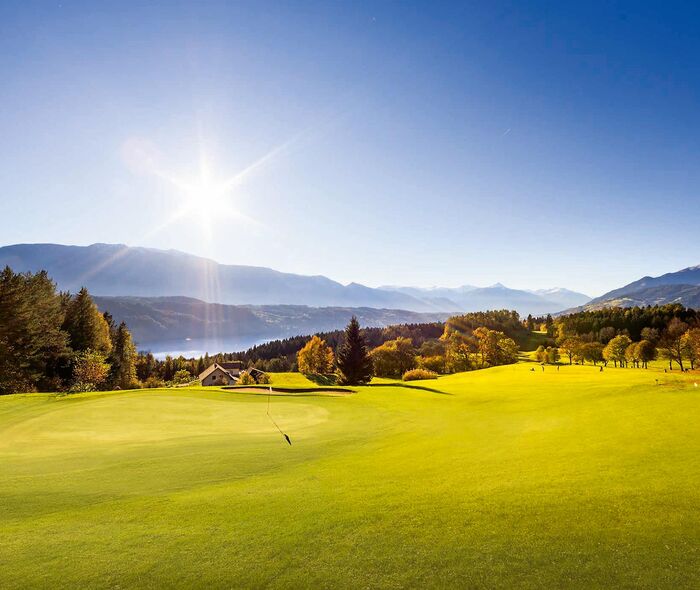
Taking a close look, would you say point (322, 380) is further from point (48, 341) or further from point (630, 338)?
point (630, 338)

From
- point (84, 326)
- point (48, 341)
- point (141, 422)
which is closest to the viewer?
point (141, 422)

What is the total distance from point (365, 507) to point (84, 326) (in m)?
82.2

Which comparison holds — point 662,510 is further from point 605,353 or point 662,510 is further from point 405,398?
point 605,353

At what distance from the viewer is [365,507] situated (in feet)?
25.9

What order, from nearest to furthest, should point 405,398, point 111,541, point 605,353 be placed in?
1. point 111,541
2. point 405,398
3. point 605,353

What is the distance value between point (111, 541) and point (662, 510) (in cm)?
1006

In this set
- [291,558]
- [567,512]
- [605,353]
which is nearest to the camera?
[291,558]

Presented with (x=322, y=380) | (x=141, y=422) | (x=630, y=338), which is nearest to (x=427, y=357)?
(x=322, y=380)

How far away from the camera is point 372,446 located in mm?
15320

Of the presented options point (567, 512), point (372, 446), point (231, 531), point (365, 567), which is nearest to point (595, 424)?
point (372, 446)

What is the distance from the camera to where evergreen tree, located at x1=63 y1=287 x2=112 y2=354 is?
7131cm

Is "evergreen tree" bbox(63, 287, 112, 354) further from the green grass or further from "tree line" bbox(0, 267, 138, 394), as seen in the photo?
the green grass

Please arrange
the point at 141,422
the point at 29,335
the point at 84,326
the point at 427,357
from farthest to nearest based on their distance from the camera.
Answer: the point at 427,357 < the point at 84,326 < the point at 29,335 < the point at 141,422

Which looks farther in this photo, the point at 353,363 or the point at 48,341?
the point at 48,341
